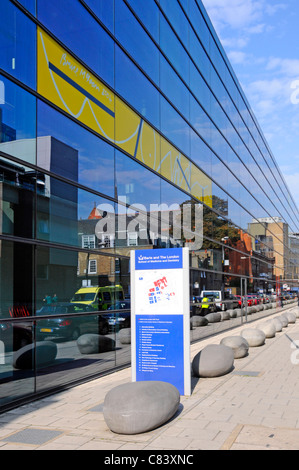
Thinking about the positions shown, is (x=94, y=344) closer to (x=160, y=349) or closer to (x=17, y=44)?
(x=160, y=349)

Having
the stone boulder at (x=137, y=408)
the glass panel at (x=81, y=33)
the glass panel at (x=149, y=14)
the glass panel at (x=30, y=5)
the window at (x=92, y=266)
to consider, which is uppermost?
the glass panel at (x=149, y=14)

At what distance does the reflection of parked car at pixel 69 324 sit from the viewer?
9.29 meters

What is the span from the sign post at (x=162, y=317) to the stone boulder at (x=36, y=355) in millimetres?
1617

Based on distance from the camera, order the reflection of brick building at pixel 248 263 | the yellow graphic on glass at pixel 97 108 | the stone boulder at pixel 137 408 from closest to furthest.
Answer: the stone boulder at pixel 137 408, the yellow graphic on glass at pixel 97 108, the reflection of brick building at pixel 248 263

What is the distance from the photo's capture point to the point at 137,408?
631cm

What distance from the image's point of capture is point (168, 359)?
8898 millimetres

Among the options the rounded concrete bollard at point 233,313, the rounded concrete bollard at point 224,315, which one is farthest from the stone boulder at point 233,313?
the rounded concrete bollard at point 224,315

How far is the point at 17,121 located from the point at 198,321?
1352cm

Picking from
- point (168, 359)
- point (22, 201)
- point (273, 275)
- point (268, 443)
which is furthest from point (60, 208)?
point (273, 275)

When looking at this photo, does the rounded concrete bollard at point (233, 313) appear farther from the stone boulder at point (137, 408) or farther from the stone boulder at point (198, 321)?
the stone boulder at point (137, 408)
